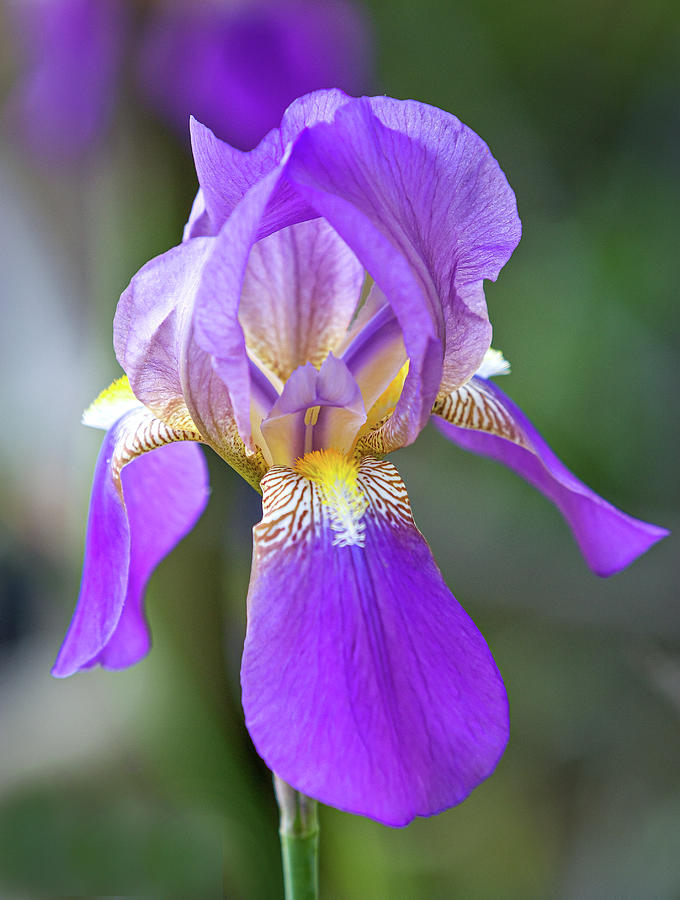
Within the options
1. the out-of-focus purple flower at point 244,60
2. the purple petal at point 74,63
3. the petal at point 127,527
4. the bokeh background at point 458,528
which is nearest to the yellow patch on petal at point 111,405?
the petal at point 127,527

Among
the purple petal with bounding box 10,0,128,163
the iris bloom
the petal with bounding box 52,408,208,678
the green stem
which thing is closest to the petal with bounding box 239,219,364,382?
the iris bloom

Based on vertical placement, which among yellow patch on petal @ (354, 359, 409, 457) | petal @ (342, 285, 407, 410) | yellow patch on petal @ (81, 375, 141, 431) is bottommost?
yellow patch on petal @ (81, 375, 141, 431)

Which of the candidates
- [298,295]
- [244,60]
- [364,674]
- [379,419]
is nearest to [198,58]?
[244,60]

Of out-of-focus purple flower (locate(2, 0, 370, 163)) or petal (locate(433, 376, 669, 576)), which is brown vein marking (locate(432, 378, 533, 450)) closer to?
petal (locate(433, 376, 669, 576))

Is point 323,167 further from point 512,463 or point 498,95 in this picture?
point 498,95

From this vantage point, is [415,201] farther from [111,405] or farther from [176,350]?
[111,405]

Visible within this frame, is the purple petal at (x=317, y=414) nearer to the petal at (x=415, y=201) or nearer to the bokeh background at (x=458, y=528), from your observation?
the petal at (x=415, y=201)
